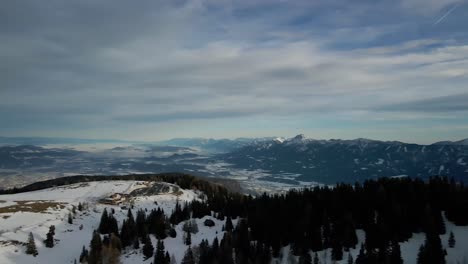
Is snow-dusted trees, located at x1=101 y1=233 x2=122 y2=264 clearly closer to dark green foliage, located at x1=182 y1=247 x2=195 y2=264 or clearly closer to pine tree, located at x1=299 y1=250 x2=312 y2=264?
dark green foliage, located at x1=182 y1=247 x2=195 y2=264

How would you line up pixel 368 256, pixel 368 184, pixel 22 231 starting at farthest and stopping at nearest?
pixel 368 184, pixel 22 231, pixel 368 256

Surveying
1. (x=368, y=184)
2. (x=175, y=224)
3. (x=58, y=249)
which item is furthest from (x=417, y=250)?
(x=58, y=249)

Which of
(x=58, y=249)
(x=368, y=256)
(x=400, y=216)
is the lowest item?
(x=58, y=249)

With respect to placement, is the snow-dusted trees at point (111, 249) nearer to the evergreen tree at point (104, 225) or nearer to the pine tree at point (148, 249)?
the pine tree at point (148, 249)

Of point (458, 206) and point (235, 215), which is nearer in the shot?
point (458, 206)

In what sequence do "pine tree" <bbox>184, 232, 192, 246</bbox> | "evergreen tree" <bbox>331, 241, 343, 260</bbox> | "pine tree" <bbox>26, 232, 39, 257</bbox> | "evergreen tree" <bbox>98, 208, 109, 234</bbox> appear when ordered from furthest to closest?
"evergreen tree" <bbox>98, 208, 109, 234</bbox> < "pine tree" <bbox>184, 232, 192, 246</bbox> < "pine tree" <bbox>26, 232, 39, 257</bbox> < "evergreen tree" <bbox>331, 241, 343, 260</bbox>

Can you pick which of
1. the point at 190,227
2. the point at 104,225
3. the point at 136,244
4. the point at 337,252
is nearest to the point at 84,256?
the point at 136,244

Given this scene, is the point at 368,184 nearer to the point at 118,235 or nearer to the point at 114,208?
the point at 118,235

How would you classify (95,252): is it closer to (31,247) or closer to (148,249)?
(148,249)

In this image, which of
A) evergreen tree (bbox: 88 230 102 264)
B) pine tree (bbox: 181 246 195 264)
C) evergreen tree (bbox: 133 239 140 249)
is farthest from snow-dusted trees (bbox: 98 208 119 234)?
pine tree (bbox: 181 246 195 264)
